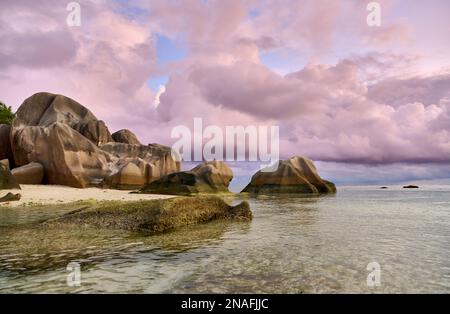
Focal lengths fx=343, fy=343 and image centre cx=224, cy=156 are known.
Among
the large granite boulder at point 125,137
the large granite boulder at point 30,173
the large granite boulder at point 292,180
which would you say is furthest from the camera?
the large granite boulder at point 125,137

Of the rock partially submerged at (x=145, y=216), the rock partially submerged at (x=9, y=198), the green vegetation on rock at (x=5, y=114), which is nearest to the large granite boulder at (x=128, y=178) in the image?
the rock partially submerged at (x=9, y=198)

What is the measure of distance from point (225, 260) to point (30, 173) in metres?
39.8

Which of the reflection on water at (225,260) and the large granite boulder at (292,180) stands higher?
the large granite boulder at (292,180)

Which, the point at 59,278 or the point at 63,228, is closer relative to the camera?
the point at 59,278

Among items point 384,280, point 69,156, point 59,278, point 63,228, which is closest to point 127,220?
point 63,228

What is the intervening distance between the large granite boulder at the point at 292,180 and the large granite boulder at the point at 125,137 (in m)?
28.5

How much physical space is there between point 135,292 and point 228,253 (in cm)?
401

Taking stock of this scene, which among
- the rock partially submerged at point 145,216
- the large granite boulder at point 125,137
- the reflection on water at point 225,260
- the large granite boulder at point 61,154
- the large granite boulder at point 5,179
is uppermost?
the large granite boulder at point 125,137

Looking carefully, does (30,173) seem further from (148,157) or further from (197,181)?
(148,157)

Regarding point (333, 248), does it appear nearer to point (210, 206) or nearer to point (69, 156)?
point (210, 206)

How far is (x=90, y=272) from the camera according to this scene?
25.9 ft

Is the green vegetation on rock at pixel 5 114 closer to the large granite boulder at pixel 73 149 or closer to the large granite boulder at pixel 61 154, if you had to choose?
the large granite boulder at pixel 73 149

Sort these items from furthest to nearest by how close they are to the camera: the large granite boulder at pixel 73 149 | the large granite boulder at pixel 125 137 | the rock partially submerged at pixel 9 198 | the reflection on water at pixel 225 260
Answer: the large granite boulder at pixel 125 137, the large granite boulder at pixel 73 149, the rock partially submerged at pixel 9 198, the reflection on water at pixel 225 260

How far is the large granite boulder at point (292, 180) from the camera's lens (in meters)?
67.1
